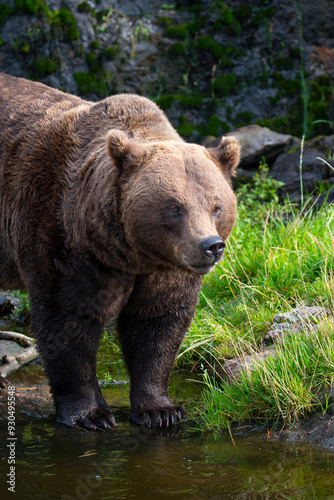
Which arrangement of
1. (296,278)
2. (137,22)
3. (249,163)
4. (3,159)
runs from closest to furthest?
(3,159)
(296,278)
(249,163)
(137,22)

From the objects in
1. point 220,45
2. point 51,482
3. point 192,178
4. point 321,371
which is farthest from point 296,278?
point 220,45

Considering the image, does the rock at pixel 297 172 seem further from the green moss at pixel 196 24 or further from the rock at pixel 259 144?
the green moss at pixel 196 24

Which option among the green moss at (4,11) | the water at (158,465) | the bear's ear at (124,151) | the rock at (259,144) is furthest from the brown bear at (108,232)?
the green moss at (4,11)

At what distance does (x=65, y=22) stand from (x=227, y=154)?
8433 mm

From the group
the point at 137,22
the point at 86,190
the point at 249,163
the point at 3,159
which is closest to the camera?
the point at 86,190

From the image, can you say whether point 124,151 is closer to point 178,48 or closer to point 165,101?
point 165,101

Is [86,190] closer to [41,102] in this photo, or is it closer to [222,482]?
[41,102]

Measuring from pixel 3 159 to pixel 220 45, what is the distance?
→ 28.1 ft

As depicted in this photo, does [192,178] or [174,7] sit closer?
[192,178]

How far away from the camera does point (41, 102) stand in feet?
17.9

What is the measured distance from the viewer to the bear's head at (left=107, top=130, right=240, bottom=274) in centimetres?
398

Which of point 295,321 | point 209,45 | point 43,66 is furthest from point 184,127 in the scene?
point 295,321

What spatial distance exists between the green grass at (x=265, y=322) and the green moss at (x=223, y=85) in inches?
219

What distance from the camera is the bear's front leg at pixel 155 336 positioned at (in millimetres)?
4742
